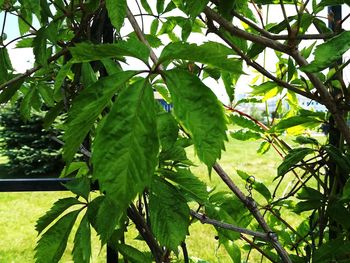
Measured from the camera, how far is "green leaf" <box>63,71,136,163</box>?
0.43 metres

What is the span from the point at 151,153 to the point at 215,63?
11cm

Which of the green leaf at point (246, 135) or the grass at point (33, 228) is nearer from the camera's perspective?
the green leaf at point (246, 135)

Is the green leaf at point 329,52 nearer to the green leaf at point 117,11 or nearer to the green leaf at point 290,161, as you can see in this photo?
the green leaf at point 117,11

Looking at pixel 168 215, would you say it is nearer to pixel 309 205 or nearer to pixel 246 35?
pixel 246 35

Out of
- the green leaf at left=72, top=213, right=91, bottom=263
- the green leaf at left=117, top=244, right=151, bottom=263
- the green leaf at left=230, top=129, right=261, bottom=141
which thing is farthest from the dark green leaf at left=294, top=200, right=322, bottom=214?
the green leaf at left=72, top=213, right=91, bottom=263

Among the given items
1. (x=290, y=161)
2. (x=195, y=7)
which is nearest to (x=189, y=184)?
(x=290, y=161)

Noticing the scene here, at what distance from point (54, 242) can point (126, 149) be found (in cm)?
38

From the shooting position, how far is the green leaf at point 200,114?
0.42m

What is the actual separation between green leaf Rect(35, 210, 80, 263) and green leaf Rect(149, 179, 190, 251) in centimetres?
19

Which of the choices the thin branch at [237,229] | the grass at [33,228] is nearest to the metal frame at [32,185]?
the grass at [33,228]

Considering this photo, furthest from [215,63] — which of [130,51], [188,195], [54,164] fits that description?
[54,164]

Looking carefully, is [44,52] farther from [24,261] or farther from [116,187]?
[24,261]

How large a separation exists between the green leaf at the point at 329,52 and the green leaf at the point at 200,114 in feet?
0.37

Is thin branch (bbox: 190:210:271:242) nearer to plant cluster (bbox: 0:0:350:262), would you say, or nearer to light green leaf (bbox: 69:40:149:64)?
plant cluster (bbox: 0:0:350:262)
